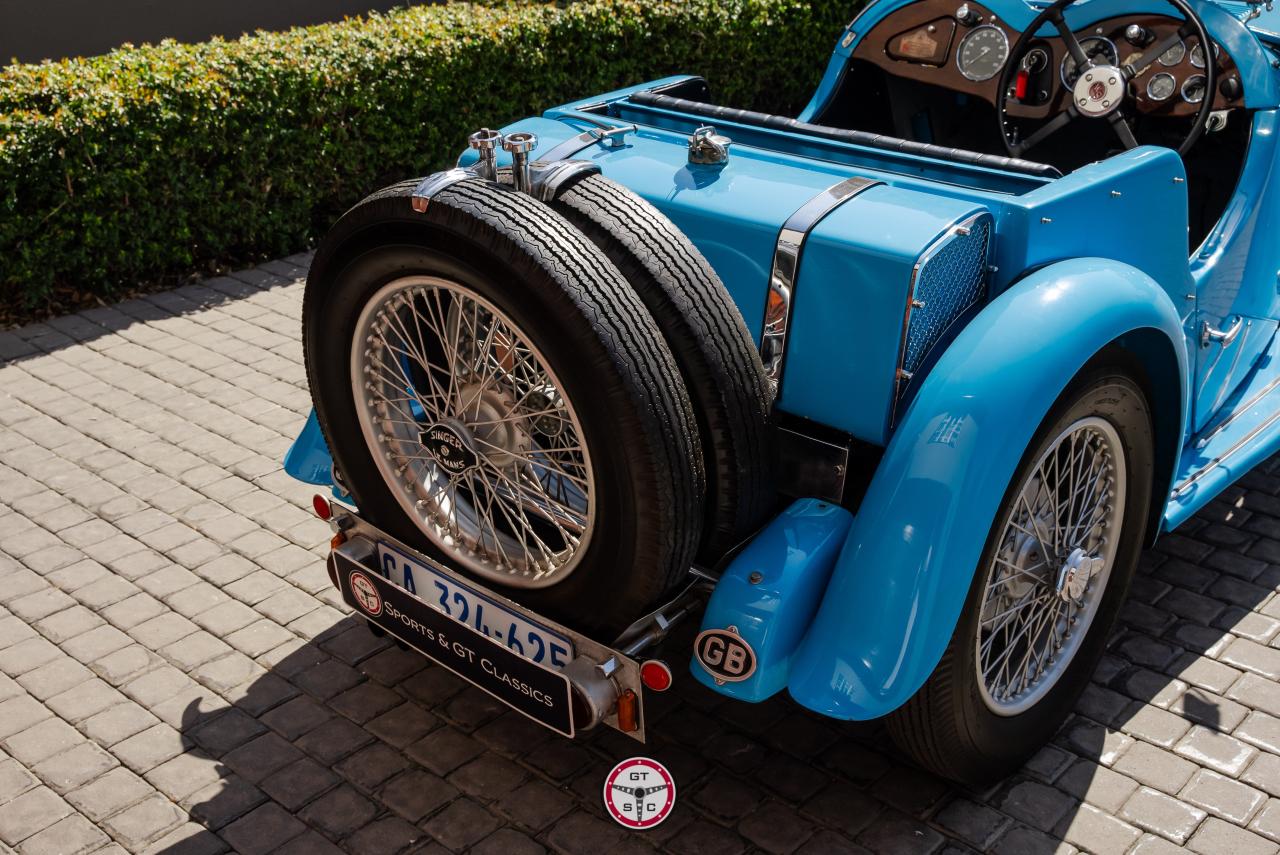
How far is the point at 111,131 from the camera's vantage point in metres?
5.85

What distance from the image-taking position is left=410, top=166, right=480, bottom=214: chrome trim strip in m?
2.61

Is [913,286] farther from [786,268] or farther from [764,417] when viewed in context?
[764,417]

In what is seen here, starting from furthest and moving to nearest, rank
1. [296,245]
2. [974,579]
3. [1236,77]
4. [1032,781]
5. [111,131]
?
1. [296,245]
2. [111,131]
3. [1236,77]
4. [1032,781]
5. [974,579]

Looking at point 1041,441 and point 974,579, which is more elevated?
point 1041,441

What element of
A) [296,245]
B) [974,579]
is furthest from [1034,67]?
[296,245]

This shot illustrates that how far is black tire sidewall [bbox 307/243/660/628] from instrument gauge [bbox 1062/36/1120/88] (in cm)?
259

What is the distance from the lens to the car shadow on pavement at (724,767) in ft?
9.73

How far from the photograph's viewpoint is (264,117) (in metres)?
6.40

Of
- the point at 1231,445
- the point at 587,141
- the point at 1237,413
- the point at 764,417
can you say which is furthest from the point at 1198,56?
the point at 764,417

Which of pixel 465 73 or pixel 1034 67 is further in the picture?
pixel 465 73

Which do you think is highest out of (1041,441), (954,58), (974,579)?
(954,58)

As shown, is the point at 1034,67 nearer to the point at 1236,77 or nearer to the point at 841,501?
the point at 1236,77

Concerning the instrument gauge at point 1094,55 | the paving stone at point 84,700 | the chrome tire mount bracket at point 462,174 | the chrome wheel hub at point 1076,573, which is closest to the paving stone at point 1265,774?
the chrome wheel hub at point 1076,573

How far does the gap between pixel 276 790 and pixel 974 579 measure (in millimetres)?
1852
